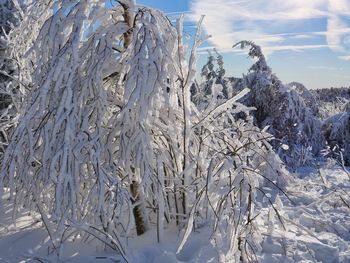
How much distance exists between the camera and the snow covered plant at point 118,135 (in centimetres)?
342

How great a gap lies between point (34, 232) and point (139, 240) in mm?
1237

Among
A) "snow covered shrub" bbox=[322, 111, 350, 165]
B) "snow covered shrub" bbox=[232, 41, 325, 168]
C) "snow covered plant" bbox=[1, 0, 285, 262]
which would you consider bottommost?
"snow covered shrub" bbox=[322, 111, 350, 165]

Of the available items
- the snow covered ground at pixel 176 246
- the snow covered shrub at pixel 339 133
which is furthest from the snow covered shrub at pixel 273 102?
the snow covered ground at pixel 176 246

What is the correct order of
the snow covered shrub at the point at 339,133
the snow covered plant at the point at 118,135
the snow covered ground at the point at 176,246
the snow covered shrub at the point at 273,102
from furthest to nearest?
1. the snow covered shrub at the point at 339,133
2. the snow covered shrub at the point at 273,102
3. the snow covered ground at the point at 176,246
4. the snow covered plant at the point at 118,135

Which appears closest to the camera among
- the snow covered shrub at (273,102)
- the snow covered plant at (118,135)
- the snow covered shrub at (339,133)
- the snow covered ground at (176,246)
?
the snow covered plant at (118,135)

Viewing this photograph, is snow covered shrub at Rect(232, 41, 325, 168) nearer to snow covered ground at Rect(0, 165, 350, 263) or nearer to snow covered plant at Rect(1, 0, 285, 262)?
snow covered ground at Rect(0, 165, 350, 263)

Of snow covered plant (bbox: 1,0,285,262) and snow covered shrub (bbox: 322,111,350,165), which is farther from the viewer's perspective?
snow covered shrub (bbox: 322,111,350,165)

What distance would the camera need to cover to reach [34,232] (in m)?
4.36

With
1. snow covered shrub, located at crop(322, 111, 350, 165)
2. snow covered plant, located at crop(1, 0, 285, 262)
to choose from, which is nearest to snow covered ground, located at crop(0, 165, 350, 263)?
snow covered plant, located at crop(1, 0, 285, 262)

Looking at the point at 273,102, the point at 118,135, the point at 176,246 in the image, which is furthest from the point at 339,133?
the point at 118,135

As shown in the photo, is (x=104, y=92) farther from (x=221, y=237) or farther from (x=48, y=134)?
(x=221, y=237)

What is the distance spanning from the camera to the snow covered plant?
11.2ft

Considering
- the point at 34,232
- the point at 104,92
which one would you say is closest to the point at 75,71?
the point at 104,92

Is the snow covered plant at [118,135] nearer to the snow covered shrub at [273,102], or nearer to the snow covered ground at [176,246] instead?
the snow covered ground at [176,246]
